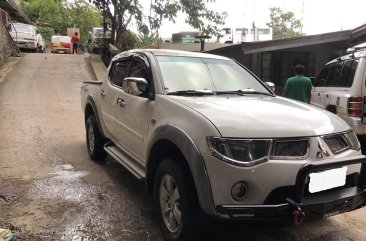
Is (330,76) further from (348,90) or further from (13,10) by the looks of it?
(13,10)

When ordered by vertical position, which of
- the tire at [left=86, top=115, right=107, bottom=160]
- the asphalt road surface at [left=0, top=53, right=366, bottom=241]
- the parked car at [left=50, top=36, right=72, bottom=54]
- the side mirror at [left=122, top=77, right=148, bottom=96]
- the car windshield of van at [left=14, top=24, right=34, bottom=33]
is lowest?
the asphalt road surface at [left=0, top=53, right=366, bottom=241]

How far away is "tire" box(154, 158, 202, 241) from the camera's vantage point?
311 centimetres

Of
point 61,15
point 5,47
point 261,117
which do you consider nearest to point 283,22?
point 61,15

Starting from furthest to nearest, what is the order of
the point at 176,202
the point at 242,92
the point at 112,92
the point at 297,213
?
the point at 112,92, the point at 242,92, the point at 176,202, the point at 297,213

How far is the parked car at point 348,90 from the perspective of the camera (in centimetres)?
596

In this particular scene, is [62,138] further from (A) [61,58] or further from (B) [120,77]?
(A) [61,58]

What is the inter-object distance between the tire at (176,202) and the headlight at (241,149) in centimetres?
43

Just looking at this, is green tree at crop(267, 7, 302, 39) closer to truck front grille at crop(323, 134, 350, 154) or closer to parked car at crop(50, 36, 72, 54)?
parked car at crop(50, 36, 72, 54)

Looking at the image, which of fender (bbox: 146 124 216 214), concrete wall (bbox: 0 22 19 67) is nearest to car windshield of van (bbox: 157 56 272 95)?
fender (bbox: 146 124 216 214)

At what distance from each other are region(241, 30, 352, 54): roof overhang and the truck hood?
29.3 ft

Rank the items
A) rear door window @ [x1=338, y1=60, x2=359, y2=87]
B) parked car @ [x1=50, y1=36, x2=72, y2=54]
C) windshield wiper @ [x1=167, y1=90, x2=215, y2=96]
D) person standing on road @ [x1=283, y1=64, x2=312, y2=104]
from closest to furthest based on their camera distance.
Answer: windshield wiper @ [x1=167, y1=90, x2=215, y2=96] < rear door window @ [x1=338, y1=60, x2=359, y2=87] < person standing on road @ [x1=283, y1=64, x2=312, y2=104] < parked car @ [x1=50, y1=36, x2=72, y2=54]

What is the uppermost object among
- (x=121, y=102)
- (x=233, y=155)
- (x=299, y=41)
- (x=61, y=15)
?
(x=61, y=15)

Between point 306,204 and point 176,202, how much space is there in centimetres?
108

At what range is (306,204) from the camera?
285 cm
